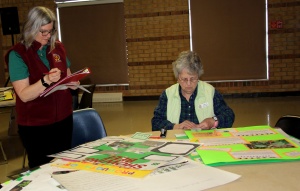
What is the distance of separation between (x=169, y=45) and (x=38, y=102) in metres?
5.93

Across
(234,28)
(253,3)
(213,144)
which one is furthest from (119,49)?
(213,144)

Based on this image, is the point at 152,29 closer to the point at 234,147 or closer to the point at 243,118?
the point at 243,118

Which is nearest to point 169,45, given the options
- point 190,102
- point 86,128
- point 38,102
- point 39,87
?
point 190,102

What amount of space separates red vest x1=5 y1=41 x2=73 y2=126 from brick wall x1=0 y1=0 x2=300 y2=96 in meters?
5.70

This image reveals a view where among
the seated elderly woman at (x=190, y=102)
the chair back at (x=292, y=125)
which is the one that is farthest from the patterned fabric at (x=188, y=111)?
the chair back at (x=292, y=125)

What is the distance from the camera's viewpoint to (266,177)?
144 centimetres

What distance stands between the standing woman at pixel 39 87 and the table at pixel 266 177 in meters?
1.35

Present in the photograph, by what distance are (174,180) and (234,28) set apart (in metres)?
6.79

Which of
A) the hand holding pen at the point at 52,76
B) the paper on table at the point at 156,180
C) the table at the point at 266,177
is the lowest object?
the table at the point at 266,177

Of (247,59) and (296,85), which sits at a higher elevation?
(247,59)

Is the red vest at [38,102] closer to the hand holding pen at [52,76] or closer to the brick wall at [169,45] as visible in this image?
the hand holding pen at [52,76]

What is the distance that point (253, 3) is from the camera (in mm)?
7562

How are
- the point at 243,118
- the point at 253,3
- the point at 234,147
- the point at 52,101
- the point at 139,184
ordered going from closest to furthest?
the point at 139,184 → the point at 234,147 → the point at 52,101 → the point at 243,118 → the point at 253,3

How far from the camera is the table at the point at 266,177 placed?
1.35 m
